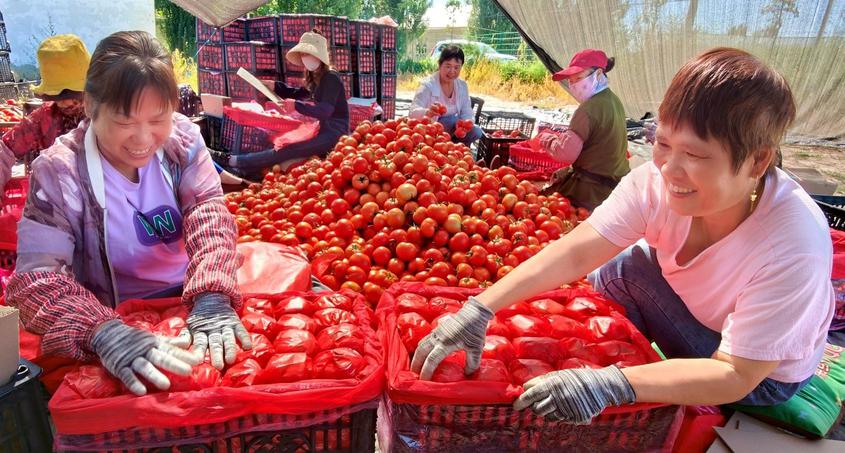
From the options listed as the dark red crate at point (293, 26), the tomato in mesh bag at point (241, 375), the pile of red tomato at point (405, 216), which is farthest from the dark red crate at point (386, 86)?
the tomato in mesh bag at point (241, 375)

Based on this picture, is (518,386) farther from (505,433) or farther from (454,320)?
(454,320)

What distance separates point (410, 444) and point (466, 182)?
2162 mm

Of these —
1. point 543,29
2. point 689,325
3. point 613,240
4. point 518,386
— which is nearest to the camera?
point 518,386

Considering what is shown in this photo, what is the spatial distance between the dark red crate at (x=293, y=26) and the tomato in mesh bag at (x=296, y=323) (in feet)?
22.3

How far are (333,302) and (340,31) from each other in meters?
6.88

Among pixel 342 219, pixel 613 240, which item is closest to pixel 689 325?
pixel 613 240

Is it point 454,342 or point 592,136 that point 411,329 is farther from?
point 592,136

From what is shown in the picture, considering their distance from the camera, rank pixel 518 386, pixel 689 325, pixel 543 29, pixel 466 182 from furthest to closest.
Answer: pixel 543 29, pixel 466 182, pixel 689 325, pixel 518 386

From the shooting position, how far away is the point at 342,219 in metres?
3.20

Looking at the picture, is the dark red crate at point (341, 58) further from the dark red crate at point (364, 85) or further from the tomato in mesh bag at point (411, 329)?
the tomato in mesh bag at point (411, 329)

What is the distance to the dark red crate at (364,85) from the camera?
8289mm

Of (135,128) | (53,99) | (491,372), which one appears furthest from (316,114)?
(491,372)

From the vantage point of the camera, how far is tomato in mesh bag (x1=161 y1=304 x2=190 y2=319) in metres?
1.74

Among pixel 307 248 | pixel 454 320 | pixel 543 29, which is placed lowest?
pixel 307 248
